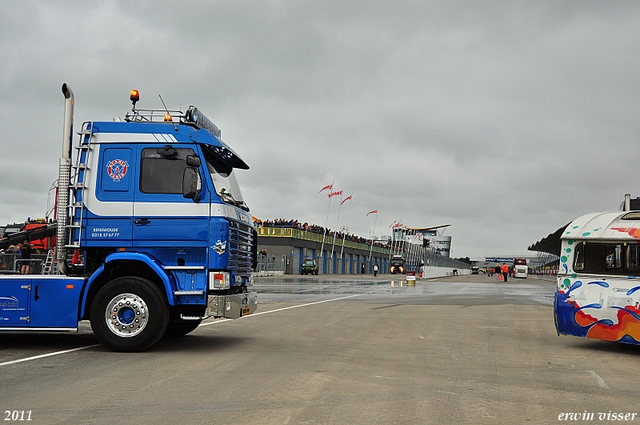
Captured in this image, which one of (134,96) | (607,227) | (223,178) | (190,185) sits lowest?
(607,227)

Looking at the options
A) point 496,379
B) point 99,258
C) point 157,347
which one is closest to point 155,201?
point 99,258

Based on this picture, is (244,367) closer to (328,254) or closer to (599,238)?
(599,238)

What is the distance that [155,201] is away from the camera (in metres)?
9.17

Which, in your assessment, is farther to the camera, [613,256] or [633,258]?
[613,256]

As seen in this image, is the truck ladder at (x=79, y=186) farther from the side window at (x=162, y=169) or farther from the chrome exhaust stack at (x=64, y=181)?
the side window at (x=162, y=169)

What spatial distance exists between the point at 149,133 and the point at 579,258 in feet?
25.5

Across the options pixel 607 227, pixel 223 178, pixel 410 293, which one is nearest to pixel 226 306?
pixel 223 178

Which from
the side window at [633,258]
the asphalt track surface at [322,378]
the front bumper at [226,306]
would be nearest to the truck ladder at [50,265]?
the asphalt track surface at [322,378]

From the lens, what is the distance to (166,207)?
915cm

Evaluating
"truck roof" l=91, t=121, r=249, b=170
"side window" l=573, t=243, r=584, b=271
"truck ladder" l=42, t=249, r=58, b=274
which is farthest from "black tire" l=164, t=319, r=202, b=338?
"side window" l=573, t=243, r=584, b=271

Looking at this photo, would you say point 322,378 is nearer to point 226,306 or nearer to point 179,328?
point 226,306

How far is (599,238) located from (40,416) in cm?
896

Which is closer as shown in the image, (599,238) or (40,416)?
(40,416)

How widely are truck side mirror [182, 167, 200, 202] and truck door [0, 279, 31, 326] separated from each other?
111 inches
